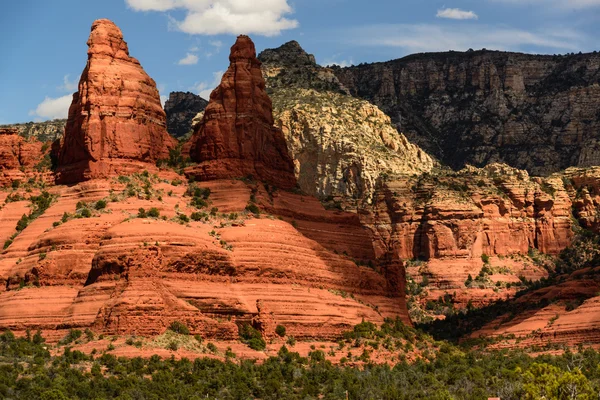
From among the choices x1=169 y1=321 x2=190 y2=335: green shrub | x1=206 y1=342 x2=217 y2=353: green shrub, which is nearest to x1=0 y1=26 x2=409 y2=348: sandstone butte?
x1=169 y1=321 x2=190 y2=335: green shrub

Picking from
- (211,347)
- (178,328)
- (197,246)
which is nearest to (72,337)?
(178,328)

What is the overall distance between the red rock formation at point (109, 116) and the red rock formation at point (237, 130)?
4071mm

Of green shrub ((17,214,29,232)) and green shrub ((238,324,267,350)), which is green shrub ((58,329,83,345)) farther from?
green shrub ((17,214,29,232))

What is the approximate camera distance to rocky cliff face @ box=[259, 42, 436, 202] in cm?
17538

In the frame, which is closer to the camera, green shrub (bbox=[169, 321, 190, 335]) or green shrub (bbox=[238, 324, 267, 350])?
green shrub (bbox=[169, 321, 190, 335])

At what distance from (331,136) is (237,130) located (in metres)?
51.6

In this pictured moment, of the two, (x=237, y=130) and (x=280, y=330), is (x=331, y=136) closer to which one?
(x=237, y=130)

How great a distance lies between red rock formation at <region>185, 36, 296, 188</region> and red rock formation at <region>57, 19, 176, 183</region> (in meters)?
4.07

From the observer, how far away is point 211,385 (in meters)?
96.8

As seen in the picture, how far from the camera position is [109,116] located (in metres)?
119

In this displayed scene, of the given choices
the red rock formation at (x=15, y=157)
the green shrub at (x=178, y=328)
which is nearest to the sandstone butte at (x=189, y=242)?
the green shrub at (x=178, y=328)

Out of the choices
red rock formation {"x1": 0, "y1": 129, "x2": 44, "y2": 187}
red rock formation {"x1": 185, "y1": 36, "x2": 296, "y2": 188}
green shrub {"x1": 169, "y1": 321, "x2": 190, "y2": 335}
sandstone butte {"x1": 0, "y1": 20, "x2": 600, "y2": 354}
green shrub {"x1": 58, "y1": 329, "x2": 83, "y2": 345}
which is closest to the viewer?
green shrub {"x1": 58, "y1": 329, "x2": 83, "y2": 345}

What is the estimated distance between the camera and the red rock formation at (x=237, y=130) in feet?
406

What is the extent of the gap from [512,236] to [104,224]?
87.1 metres
